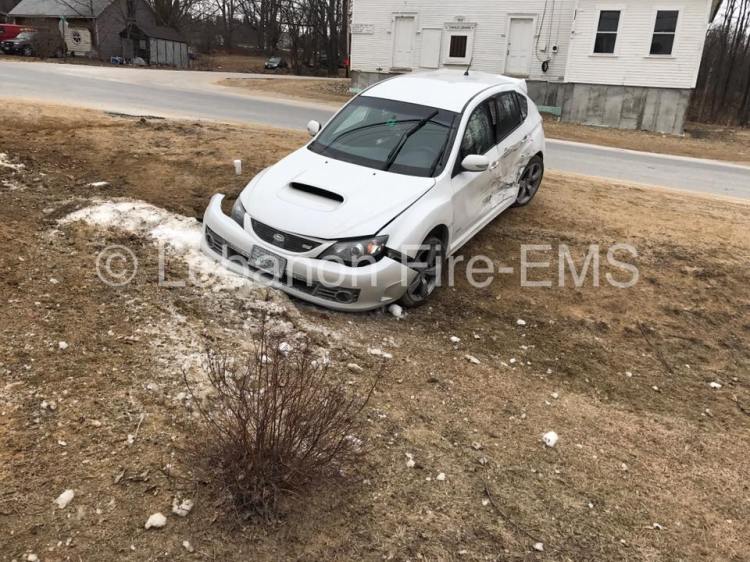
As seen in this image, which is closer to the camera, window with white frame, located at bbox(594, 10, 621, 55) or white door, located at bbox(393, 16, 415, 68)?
window with white frame, located at bbox(594, 10, 621, 55)

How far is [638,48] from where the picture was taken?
23047mm

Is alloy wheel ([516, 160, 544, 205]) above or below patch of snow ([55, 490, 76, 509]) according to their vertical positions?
above

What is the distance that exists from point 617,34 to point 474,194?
68.0 ft

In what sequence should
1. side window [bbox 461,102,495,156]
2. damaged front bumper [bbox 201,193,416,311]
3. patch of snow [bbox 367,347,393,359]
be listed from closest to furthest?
patch of snow [bbox 367,347,393,359]
damaged front bumper [bbox 201,193,416,311]
side window [bbox 461,102,495,156]

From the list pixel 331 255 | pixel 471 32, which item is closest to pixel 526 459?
pixel 331 255

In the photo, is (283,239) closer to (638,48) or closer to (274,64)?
(638,48)

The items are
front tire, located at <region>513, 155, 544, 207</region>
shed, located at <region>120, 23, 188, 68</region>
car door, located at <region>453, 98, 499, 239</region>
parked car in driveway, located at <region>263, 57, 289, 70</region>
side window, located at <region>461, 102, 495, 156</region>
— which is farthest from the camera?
parked car in driveway, located at <region>263, 57, 289, 70</region>

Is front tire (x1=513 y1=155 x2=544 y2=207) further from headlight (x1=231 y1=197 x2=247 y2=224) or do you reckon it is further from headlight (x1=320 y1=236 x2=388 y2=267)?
headlight (x1=231 y1=197 x2=247 y2=224)

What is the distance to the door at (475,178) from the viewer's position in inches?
234

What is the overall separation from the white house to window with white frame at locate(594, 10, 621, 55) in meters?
0.04

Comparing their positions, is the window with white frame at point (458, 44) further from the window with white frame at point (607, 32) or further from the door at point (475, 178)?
the door at point (475, 178)

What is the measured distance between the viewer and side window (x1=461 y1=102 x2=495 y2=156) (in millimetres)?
6135

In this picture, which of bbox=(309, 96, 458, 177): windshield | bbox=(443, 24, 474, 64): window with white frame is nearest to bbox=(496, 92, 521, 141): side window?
bbox=(309, 96, 458, 177): windshield

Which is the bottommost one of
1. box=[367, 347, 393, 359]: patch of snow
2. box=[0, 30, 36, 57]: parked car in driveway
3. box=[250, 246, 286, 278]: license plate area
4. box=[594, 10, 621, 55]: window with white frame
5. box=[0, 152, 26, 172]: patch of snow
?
box=[367, 347, 393, 359]: patch of snow
